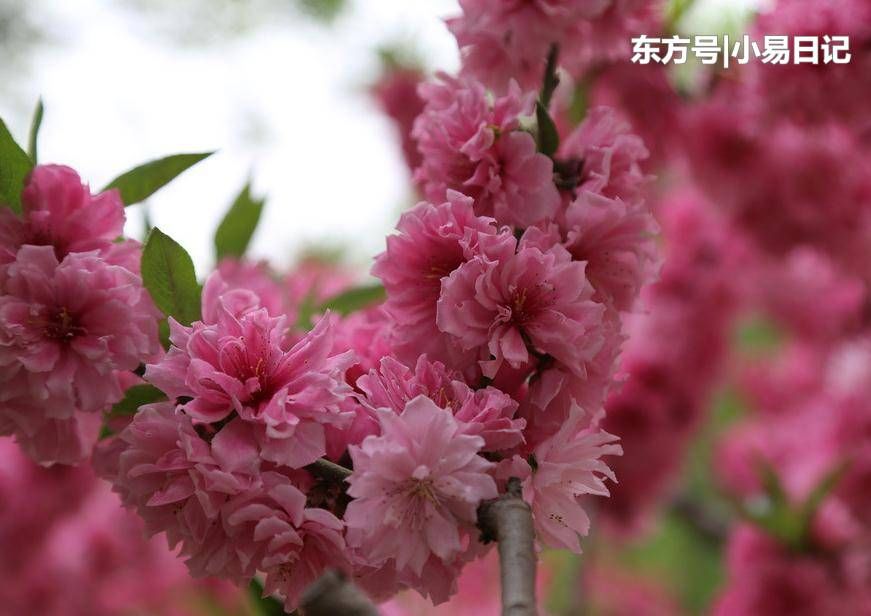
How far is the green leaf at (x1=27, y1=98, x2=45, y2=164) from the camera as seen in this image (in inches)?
31.9

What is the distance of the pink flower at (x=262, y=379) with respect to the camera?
63 cm

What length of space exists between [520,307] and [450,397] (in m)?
0.08

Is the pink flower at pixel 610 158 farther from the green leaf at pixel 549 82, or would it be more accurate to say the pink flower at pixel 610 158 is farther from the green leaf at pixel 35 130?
the green leaf at pixel 35 130

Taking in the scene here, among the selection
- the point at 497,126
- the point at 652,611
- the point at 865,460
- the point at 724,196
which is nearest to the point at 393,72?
the point at 724,196

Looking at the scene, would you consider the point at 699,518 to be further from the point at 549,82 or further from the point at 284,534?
the point at 284,534

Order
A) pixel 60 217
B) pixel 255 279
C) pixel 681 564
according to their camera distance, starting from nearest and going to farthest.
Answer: pixel 60 217 → pixel 255 279 → pixel 681 564

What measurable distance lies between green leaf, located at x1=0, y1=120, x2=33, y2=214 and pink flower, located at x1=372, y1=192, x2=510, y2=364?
0.91 ft

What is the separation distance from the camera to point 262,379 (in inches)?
26.1

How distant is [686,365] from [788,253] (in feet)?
1.17

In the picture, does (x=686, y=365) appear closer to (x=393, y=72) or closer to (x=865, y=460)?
(x=865, y=460)

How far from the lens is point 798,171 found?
1954 mm

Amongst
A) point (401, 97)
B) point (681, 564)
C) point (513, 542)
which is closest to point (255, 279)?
point (513, 542)

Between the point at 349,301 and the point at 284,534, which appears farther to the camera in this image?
the point at 349,301

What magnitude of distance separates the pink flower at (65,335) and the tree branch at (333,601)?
0.88ft
